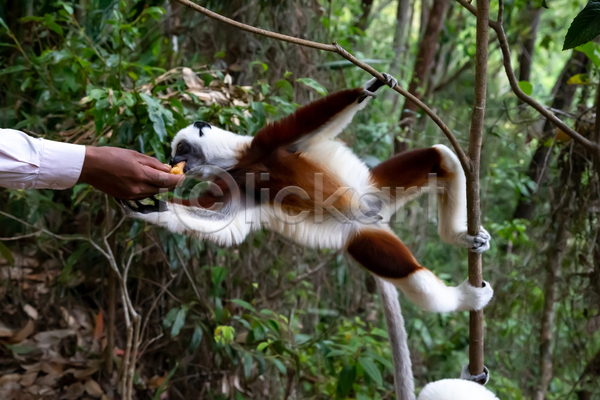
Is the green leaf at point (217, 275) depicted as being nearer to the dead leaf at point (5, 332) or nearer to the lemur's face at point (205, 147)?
the lemur's face at point (205, 147)

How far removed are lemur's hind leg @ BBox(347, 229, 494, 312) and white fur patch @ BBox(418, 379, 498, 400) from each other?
467 millimetres

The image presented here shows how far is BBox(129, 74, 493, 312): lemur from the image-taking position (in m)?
2.85

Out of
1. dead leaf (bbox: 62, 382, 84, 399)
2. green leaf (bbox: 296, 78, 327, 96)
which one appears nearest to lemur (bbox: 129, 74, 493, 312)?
green leaf (bbox: 296, 78, 327, 96)

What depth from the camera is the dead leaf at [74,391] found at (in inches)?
150

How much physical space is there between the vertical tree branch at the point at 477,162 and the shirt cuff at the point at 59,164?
1.65 metres

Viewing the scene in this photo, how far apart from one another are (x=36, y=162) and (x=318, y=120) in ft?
5.06

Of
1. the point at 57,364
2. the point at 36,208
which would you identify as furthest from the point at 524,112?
the point at 57,364

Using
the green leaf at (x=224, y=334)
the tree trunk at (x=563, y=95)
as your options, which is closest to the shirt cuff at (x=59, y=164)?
the green leaf at (x=224, y=334)

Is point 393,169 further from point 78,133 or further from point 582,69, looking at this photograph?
point 582,69

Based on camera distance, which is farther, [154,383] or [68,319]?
[68,319]

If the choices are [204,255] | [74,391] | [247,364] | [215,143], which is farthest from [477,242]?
[74,391]

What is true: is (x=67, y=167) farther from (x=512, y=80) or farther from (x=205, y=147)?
(x=512, y=80)

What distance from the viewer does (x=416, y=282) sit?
2.70 metres

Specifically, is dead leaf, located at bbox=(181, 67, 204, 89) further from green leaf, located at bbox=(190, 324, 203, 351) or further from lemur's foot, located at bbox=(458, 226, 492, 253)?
lemur's foot, located at bbox=(458, 226, 492, 253)
